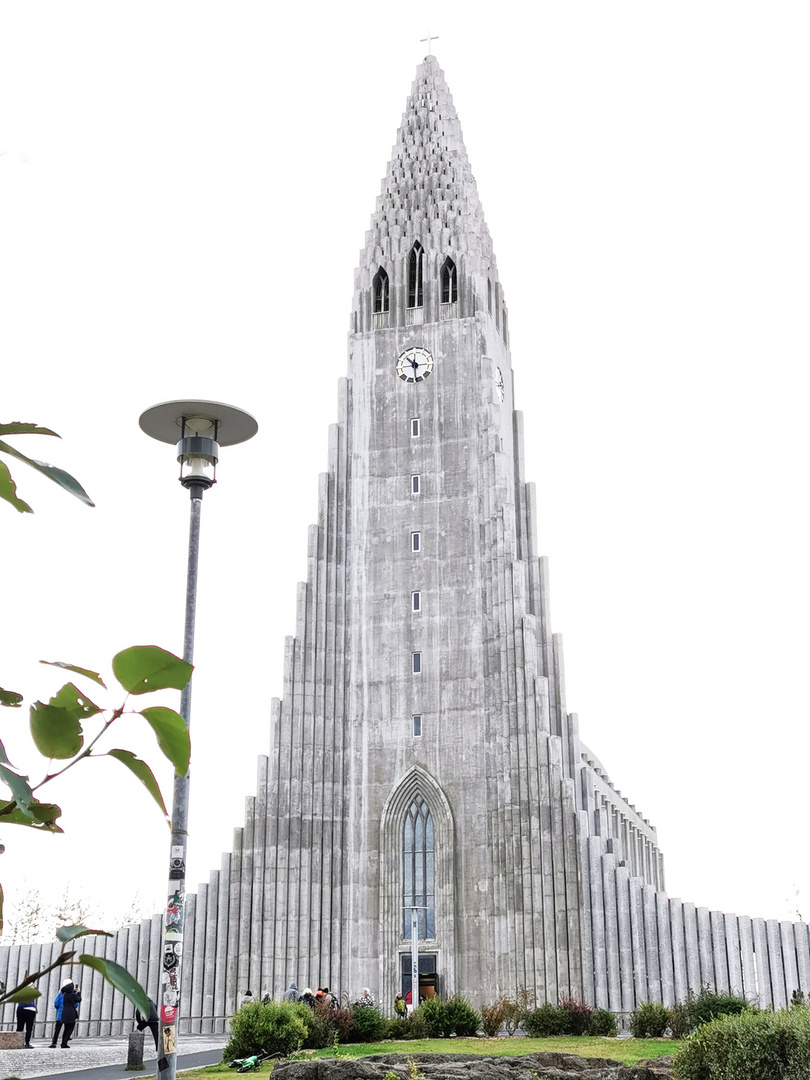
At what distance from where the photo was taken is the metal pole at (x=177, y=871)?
1338 centimetres

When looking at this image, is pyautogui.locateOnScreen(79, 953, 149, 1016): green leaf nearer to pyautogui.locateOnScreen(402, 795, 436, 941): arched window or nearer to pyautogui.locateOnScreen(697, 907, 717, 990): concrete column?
pyautogui.locateOnScreen(697, 907, 717, 990): concrete column

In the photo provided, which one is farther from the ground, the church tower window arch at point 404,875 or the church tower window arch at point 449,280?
the church tower window arch at point 449,280

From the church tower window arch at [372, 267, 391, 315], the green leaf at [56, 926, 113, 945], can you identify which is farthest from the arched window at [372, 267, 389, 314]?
the green leaf at [56, 926, 113, 945]

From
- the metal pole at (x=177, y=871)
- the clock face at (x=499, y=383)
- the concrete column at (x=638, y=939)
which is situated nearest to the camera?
the metal pole at (x=177, y=871)

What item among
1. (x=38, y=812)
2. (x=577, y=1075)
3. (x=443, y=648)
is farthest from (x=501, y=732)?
(x=38, y=812)

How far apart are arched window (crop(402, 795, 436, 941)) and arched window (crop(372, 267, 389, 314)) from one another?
1959cm

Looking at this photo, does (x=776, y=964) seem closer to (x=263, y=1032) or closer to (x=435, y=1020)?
(x=435, y=1020)

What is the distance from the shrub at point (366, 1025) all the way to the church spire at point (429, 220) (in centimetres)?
2963

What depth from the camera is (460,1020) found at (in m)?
29.4

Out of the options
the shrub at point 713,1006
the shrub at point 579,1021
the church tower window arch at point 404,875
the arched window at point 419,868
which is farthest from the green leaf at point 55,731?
the arched window at point 419,868

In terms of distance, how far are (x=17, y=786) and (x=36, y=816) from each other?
0.58 ft

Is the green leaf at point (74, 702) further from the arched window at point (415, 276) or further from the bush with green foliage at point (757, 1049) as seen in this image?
the arched window at point (415, 276)

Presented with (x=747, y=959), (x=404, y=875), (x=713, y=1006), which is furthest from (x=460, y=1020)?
(x=404, y=875)

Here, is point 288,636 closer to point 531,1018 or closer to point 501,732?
point 501,732
